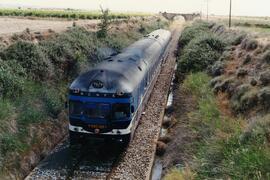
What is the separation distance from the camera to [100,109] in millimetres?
17688

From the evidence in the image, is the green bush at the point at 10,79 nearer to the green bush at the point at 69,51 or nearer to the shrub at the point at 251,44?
the green bush at the point at 69,51

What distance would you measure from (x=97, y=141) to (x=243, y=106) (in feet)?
21.0

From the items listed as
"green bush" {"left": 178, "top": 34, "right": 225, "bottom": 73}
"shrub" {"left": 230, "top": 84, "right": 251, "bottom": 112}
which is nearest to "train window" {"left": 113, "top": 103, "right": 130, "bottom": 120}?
"shrub" {"left": 230, "top": 84, "right": 251, "bottom": 112}

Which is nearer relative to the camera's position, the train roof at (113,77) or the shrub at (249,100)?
the train roof at (113,77)

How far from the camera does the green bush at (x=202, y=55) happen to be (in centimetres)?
3334

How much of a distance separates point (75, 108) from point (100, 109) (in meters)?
1.10

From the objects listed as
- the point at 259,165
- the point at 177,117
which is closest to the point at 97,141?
the point at 177,117

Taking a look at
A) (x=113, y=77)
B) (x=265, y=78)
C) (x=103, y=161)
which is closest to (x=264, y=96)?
(x=265, y=78)

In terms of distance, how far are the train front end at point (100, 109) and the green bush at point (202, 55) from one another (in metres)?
16.1

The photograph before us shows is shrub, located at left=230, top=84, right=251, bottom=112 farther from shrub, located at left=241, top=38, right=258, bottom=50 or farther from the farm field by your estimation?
shrub, located at left=241, top=38, right=258, bottom=50

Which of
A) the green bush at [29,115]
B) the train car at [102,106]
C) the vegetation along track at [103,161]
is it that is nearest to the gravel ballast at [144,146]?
the vegetation along track at [103,161]

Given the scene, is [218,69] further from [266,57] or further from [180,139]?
[180,139]

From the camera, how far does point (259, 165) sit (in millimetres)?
10781

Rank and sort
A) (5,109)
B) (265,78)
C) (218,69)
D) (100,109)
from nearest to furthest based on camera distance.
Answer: (100,109) < (5,109) < (265,78) < (218,69)
